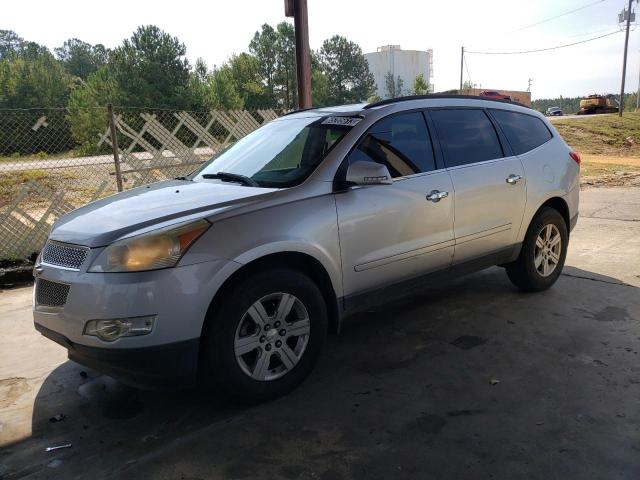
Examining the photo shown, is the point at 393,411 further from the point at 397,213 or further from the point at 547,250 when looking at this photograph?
the point at 547,250

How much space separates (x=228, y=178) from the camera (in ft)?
12.6

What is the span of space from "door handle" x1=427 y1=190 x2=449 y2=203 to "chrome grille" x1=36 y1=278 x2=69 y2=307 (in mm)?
2498

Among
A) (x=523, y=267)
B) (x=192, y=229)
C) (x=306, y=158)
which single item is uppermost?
(x=306, y=158)

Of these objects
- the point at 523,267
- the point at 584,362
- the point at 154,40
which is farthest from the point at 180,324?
the point at 154,40

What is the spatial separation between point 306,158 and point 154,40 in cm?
4932

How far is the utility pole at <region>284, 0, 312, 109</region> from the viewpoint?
25.6ft

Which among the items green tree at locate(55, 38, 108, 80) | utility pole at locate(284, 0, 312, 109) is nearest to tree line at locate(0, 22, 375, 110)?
utility pole at locate(284, 0, 312, 109)

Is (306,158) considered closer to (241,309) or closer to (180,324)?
(241,309)

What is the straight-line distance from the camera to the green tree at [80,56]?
104 meters

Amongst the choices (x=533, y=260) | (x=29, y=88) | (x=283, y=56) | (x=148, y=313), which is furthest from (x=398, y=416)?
(x=283, y=56)

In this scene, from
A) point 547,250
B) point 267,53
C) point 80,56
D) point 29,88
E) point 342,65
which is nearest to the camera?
point 547,250

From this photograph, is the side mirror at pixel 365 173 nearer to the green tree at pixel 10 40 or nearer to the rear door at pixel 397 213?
the rear door at pixel 397 213

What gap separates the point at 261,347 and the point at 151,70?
4837cm

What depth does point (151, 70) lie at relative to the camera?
46594mm
